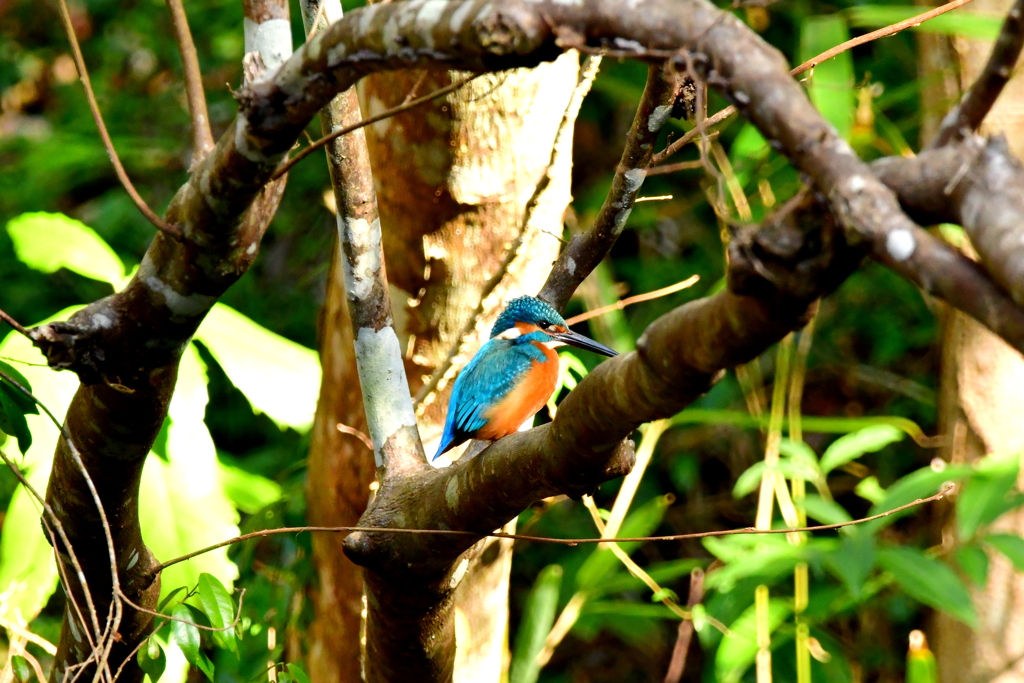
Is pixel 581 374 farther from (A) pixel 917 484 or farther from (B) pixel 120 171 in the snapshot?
(B) pixel 120 171

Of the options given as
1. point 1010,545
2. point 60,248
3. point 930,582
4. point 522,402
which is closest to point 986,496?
point 1010,545

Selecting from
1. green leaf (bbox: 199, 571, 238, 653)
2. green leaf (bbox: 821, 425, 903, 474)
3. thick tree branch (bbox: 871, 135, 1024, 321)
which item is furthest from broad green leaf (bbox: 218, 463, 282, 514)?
thick tree branch (bbox: 871, 135, 1024, 321)

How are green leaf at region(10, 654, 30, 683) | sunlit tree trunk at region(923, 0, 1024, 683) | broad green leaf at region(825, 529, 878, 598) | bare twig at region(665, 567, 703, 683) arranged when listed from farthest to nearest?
bare twig at region(665, 567, 703, 683) → sunlit tree trunk at region(923, 0, 1024, 683) → broad green leaf at region(825, 529, 878, 598) → green leaf at region(10, 654, 30, 683)

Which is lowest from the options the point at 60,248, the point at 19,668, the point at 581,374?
the point at 19,668

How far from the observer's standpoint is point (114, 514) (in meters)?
1.86

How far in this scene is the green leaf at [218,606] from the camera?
1800mm

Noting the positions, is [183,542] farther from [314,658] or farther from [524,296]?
[524,296]

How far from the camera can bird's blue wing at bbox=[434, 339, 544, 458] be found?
223 cm

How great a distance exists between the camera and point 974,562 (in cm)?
258

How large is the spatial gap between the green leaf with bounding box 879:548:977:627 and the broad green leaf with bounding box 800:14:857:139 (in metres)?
1.25

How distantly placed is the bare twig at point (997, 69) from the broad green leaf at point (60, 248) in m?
2.08

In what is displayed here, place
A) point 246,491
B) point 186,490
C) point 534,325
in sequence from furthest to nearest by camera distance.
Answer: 1. point 246,491
2. point 186,490
3. point 534,325

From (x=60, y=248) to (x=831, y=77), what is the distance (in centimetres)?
233

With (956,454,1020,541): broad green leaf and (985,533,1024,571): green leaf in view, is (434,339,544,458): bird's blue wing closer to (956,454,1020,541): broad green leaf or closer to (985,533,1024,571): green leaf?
(956,454,1020,541): broad green leaf
